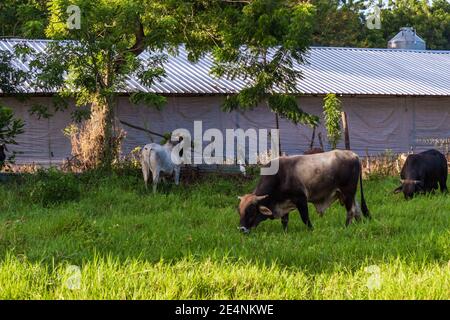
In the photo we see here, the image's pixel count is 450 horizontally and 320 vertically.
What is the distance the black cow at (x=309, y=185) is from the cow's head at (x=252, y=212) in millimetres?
26

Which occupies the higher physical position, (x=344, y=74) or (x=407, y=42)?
(x=407, y=42)

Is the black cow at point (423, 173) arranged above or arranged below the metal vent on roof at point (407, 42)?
below

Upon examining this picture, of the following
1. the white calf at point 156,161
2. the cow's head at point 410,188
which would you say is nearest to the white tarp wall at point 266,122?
the white calf at point 156,161

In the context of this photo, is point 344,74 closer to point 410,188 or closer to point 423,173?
point 423,173

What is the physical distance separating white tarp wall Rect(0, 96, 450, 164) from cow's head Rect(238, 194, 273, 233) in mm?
6622

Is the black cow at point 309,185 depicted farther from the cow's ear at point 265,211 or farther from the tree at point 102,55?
the tree at point 102,55

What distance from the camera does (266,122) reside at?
18.3m

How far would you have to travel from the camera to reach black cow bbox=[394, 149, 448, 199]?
11.3 m

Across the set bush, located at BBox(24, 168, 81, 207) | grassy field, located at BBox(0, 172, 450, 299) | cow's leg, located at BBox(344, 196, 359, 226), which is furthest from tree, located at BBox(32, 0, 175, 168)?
cow's leg, located at BBox(344, 196, 359, 226)

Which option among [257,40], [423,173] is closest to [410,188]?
[423,173]

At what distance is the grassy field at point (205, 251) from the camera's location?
5211mm

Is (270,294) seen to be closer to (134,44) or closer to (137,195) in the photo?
(137,195)

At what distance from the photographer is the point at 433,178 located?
39.0 feet

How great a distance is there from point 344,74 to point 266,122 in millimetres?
4109
